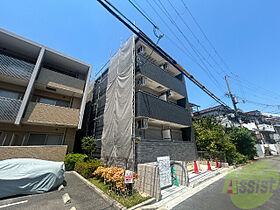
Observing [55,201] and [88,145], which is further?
[88,145]

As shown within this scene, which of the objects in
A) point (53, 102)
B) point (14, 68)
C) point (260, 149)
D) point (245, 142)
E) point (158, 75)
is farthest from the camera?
point (260, 149)

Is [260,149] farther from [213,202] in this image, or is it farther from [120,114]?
[120,114]

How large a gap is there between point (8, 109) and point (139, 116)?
792 centimetres

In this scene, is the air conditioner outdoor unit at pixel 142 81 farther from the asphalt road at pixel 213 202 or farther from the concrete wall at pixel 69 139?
the concrete wall at pixel 69 139

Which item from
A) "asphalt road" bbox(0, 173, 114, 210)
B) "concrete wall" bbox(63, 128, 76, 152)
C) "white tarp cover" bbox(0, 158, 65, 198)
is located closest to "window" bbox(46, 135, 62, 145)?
"concrete wall" bbox(63, 128, 76, 152)

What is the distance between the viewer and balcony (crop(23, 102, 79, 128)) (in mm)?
7281

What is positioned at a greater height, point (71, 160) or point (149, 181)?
point (71, 160)

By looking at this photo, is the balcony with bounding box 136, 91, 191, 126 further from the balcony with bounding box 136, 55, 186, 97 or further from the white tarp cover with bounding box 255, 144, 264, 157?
the white tarp cover with bounding box 255, 144, 264, 157

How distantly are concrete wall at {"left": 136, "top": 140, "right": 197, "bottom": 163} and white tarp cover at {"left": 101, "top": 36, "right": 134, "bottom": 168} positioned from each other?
2.01 ft

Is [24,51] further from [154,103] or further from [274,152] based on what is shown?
[274,152]

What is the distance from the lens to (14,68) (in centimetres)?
738

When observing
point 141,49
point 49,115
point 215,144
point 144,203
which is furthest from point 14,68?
point 215,144

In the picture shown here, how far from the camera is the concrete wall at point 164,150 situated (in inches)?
235

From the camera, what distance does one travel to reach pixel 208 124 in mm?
12242
